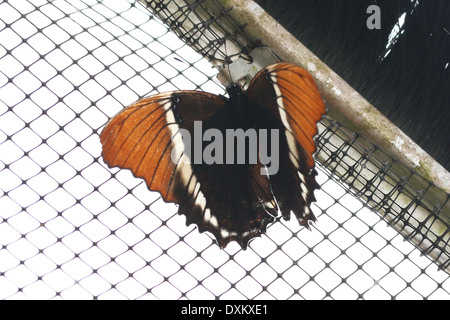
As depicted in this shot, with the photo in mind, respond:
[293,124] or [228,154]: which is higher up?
[293,124]

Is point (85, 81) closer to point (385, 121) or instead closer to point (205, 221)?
point (205, 221)

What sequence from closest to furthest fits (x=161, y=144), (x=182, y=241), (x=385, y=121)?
1. (x=161, y=144)
2. (x=385, y=121)
3. (x=182, y=241)

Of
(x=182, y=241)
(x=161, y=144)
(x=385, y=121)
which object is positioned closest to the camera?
(x=161, y=144)

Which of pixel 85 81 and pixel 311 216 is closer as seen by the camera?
pixel 311 216

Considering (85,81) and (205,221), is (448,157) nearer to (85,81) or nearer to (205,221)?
(205,221)

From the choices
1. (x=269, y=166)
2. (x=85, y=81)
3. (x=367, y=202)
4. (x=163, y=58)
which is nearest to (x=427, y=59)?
(x=367, y=202)

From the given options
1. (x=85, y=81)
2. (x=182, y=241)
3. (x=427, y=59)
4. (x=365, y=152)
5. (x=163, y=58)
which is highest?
(x=427, y=59)

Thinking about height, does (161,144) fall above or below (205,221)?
above
